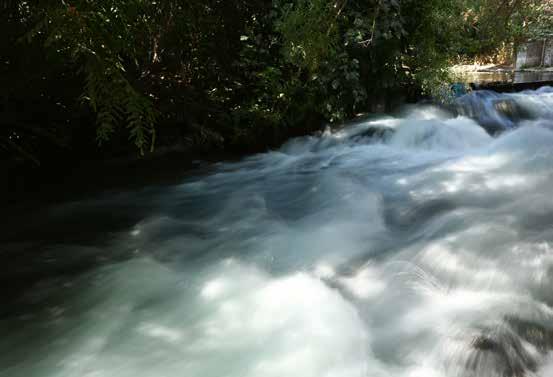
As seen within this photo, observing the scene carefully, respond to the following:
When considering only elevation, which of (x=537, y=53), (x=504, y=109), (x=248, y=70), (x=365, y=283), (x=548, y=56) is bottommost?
(x=365, y=283)

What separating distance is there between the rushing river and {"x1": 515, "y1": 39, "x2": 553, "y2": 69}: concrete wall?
329 inches

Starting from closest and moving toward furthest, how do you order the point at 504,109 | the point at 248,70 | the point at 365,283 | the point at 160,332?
the point at 160,332 < the point at 365,283 < the point at 248,70 < the point at 504,109

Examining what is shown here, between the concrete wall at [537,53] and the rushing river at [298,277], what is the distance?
8.35 metres

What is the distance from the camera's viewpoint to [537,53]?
39.5 feet

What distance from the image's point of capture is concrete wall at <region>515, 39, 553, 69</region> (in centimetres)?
1191

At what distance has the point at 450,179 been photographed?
4621 millimetres

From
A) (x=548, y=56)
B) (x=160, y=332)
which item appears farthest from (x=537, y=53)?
(x=160, y=332)

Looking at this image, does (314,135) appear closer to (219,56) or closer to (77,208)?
(219,56)

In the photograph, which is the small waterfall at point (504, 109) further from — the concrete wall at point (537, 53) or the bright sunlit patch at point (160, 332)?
the bright sunlit patch at point (160, 332)

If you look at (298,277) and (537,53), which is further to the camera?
(537,53)

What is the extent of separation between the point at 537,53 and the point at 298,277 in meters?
12.3

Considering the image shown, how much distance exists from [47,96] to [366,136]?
427 centimetres

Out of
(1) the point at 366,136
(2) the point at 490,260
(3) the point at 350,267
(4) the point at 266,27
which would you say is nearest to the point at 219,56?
(4) the point at 266,27

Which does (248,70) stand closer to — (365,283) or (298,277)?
(298,277)
